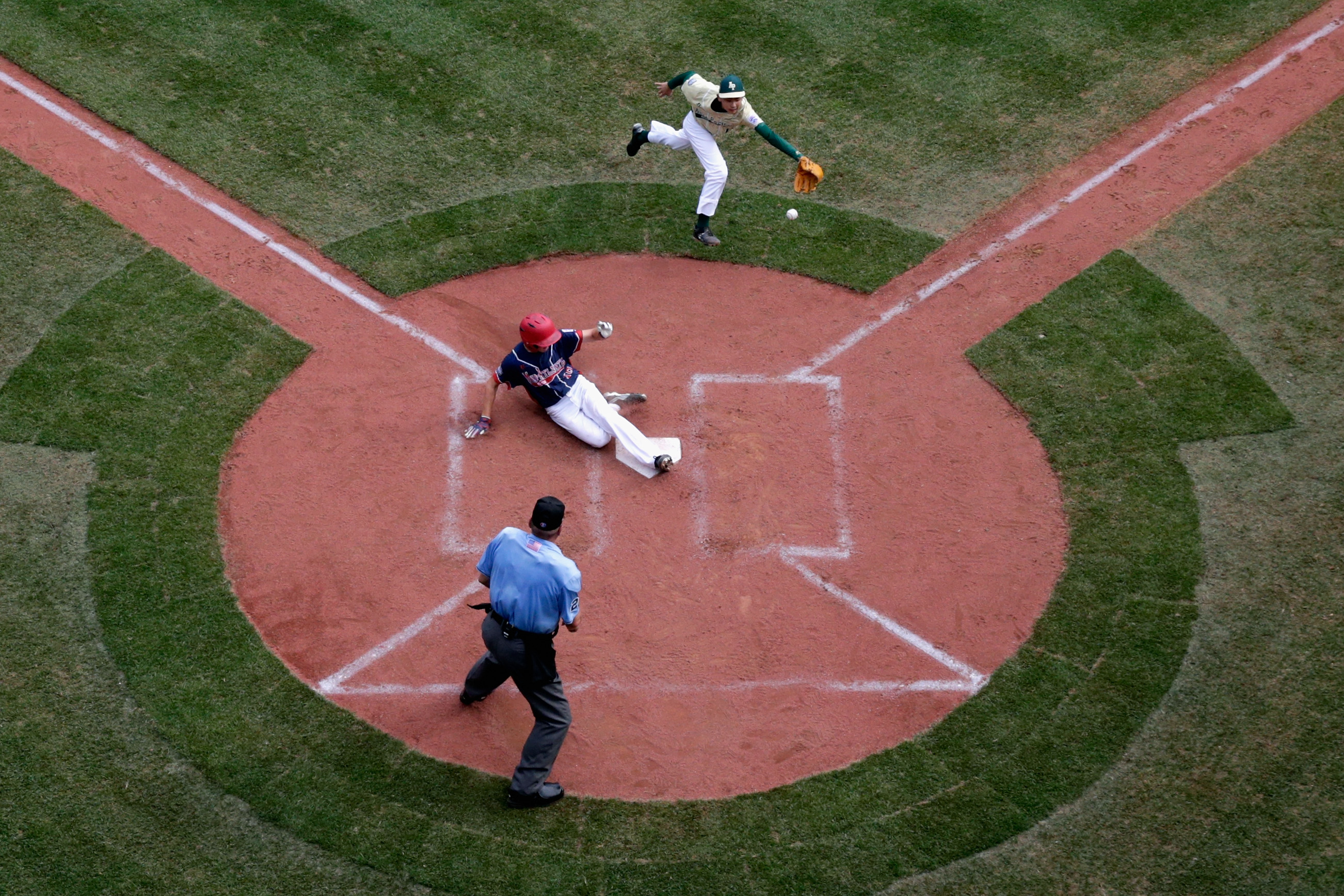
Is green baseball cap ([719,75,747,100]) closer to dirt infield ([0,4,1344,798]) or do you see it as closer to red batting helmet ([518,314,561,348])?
dirt infield ([0,4,1344,798])

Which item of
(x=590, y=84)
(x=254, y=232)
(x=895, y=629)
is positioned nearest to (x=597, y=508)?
(x=895, y=629)

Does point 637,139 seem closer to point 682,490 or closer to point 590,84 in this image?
point 590,84

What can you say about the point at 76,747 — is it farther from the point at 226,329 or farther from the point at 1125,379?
the point at 1125,379

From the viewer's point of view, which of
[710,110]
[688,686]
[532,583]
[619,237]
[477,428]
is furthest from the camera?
[619,237]

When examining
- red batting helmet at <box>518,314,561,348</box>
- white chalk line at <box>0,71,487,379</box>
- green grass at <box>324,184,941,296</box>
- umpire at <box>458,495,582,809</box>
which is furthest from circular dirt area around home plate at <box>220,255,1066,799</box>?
red batting helmet at <box>518,314,561,348</box>

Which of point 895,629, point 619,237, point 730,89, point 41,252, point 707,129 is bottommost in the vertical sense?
point 41,252
